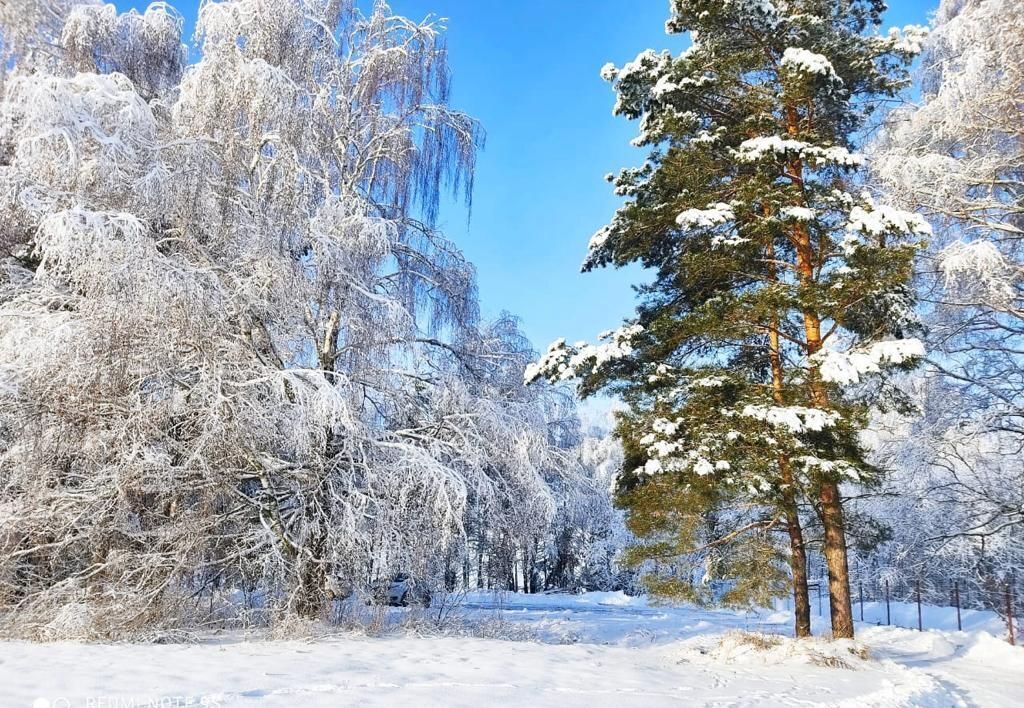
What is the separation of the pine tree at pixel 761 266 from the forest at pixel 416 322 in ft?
0.20

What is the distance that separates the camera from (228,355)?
29.9ft

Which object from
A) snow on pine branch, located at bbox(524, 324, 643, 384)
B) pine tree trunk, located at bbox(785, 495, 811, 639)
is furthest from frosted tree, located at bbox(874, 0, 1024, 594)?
snow on pine branch, located at bbox(524, 324, 643, 384)

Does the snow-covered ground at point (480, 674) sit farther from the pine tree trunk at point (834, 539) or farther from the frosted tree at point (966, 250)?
the frosted tree at point (966, 250)

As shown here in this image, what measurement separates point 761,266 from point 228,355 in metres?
7.95

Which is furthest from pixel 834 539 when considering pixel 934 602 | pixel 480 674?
pixel 934 602

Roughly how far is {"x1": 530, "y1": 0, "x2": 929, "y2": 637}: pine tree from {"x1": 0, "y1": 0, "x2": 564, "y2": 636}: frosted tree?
2.39 metres

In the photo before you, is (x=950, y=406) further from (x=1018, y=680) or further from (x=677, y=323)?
(x=677, y=323)

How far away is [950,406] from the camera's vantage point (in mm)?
11812

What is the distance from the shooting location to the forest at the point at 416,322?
834 centimetres

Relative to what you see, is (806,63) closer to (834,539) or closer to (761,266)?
(761,266)

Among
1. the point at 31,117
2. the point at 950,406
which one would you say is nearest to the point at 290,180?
the point at 31,117

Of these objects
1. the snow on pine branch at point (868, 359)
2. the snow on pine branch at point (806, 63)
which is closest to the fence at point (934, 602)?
the snow on pine branch at point (868, 359)

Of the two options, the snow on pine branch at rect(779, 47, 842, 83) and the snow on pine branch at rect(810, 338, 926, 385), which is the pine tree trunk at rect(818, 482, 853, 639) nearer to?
the snow on pine branch at rect(810, 338, 926, 385)

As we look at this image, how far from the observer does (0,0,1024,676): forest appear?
8336mm
